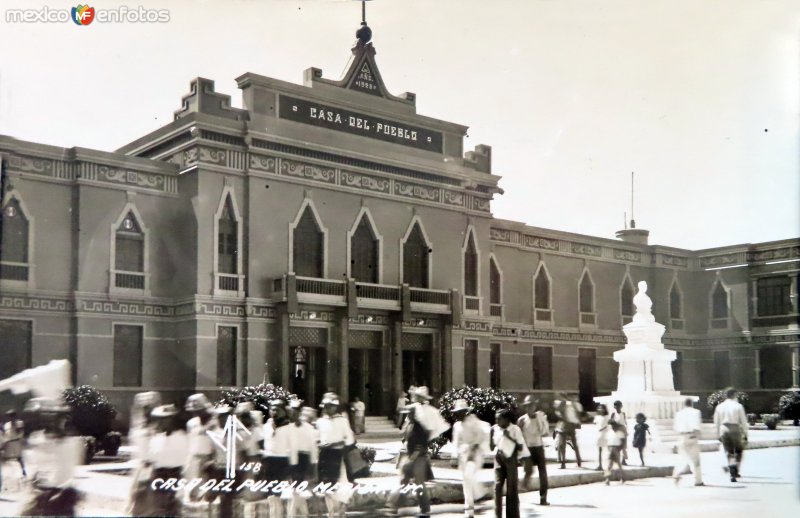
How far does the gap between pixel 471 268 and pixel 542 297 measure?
12.1 feet

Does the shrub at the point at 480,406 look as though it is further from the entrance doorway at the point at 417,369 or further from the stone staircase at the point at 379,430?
the entrance doorway at the point at 417,369

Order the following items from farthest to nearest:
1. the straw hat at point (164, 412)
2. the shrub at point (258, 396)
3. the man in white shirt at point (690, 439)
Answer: the shrub at point (258, 396) < the man in white shirt at point (690, 439) < the straw hat at point (164, 412)

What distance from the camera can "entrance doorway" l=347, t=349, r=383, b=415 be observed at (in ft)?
88.7

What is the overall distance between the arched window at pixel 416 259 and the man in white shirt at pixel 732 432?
14.0 meters

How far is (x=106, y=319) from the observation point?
22359 millimetres

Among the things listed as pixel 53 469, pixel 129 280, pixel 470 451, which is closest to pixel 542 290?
pixel 129 280

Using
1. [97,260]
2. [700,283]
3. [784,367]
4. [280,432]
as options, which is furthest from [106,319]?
[784,367]

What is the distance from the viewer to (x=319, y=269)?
85.7ft

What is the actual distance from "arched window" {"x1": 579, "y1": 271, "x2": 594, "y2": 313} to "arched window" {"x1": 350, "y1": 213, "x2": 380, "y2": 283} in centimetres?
657

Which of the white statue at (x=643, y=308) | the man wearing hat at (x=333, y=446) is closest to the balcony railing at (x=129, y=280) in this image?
the man wearing hat at (x=333, y=446)

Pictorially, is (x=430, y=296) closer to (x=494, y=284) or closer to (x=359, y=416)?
(x=494, y=284)

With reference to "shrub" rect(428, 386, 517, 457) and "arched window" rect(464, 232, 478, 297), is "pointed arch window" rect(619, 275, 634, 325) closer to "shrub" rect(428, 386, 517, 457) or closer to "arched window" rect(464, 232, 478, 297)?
"arched window" rect(464, 232, 478, 297)

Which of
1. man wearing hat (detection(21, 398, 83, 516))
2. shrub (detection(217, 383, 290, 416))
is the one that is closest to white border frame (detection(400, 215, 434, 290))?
shrub (detection(217, 383, 290, 416))

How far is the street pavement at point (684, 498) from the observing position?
43.0ft
